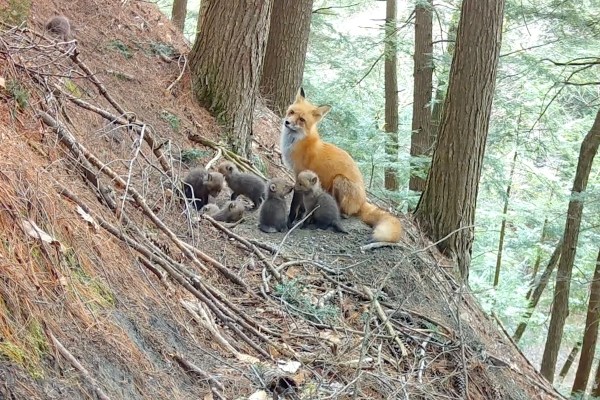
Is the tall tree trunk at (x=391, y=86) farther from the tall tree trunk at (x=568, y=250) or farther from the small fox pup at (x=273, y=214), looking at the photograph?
the small fox pup at (x=273, y=214)

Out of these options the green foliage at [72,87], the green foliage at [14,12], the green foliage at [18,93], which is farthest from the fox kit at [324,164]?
the green foliage at [18,93]

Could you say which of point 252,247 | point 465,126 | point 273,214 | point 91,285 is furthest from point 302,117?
point 91,285

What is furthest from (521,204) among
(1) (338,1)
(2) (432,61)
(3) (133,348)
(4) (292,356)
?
(3) (133,348)

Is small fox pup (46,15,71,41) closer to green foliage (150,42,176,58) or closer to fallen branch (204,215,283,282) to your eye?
green foliage (150,42,176,58)

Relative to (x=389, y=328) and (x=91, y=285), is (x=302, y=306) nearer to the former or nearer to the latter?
(x=389, y=328)

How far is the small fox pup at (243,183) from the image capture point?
7.57 meters

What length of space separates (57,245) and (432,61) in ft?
39.5

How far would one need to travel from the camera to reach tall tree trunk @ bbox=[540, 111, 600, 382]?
11133 millimetres

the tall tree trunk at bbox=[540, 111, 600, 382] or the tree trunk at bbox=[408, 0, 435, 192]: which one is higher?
the tree trunk at bbox=[408, 0, 435, 192]

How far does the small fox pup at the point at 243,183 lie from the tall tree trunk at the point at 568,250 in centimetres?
606

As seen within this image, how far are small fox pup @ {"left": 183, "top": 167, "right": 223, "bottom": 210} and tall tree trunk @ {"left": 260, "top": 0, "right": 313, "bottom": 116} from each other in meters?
5.09

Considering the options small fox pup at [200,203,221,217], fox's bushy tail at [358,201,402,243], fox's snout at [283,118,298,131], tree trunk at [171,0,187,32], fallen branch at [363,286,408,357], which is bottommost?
fallen branch at [363,286,408,357]

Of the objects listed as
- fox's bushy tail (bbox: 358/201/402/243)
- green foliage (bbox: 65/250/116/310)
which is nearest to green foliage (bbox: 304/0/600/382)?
fox's bushy tail (bbox: 358/201/402/243)

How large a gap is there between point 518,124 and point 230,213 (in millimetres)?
9932
